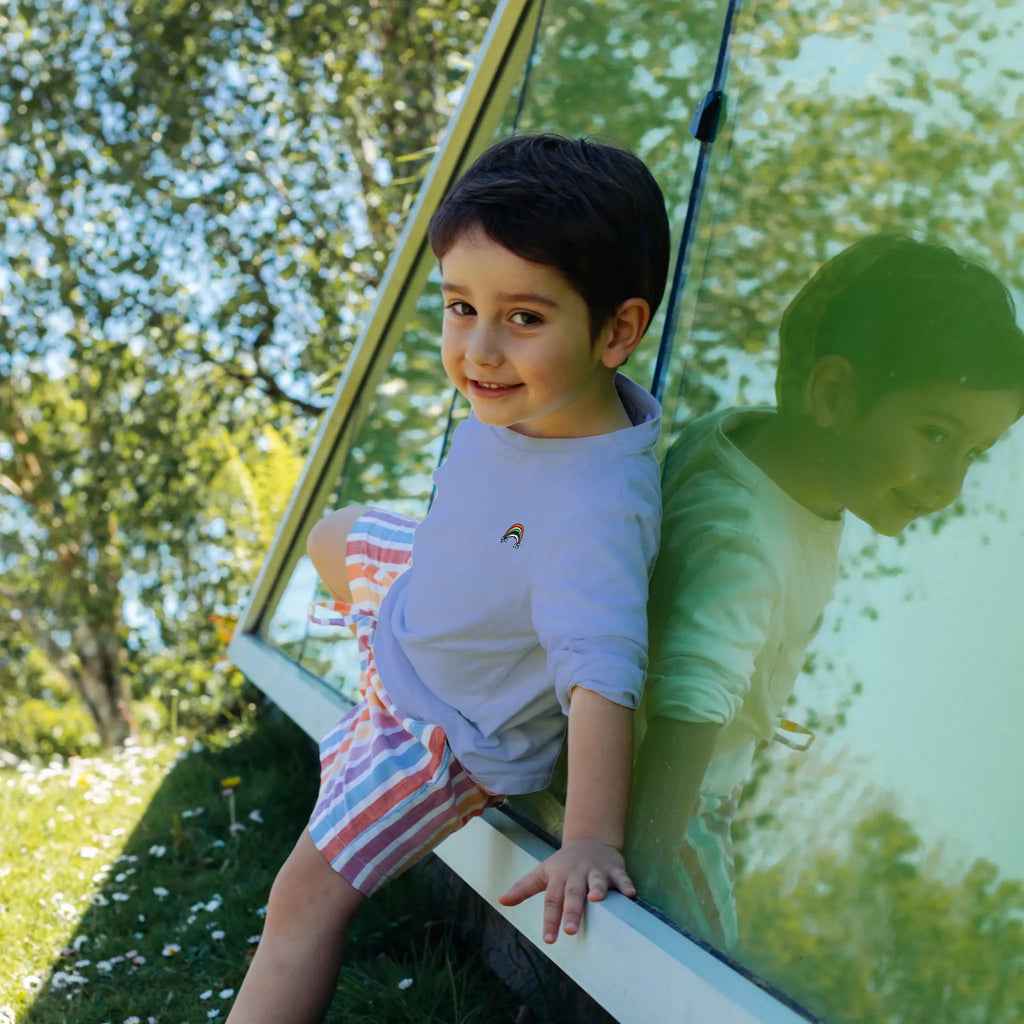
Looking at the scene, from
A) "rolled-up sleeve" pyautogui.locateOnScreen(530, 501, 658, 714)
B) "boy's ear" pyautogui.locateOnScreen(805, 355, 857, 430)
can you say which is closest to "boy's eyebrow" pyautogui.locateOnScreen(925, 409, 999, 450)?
"boy's ear" pyautogui.locateOnScreen(805, 355, 857, 430)

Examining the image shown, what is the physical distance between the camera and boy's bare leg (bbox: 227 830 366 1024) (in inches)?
71.3

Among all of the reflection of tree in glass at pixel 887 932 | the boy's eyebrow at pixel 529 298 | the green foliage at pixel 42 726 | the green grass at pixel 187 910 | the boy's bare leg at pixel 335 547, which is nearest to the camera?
the reflection of tree in glass at pixel 887 932

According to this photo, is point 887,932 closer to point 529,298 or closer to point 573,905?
point 573,905

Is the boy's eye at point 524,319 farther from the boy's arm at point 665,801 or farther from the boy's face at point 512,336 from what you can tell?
the boy's arm at point 665,801

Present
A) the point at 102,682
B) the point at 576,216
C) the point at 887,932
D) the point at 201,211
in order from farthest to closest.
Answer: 1. the point at 102,682
2. the point at 201,211
3. the point at 576,216
4. the point at 887,932

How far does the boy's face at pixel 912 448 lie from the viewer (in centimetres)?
127

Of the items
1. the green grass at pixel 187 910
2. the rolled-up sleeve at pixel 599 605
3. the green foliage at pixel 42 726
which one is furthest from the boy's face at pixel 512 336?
the green foliage at pixel 42 726

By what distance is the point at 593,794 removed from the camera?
1536mm

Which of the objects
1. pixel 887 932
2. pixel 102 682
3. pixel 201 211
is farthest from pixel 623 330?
pixel 102 682

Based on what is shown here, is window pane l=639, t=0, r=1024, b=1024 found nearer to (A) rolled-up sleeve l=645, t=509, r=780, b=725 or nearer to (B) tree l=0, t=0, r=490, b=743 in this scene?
(A) rolled-up sleeve l=645, t=509, r=780, b=725

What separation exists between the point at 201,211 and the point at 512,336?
8268 mm

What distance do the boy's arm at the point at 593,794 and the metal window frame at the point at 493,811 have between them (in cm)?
7

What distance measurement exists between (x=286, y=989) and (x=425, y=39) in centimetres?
776

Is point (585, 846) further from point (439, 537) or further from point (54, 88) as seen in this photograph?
point (54, 88)
